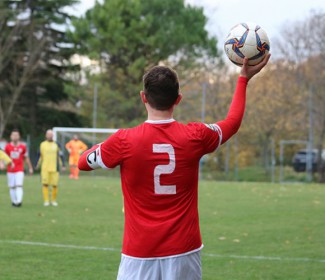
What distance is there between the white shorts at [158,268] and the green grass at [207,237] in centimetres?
435

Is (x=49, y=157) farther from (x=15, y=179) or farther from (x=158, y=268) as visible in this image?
(x=158, y=268)

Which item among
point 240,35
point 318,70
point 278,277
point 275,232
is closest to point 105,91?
point 318,70

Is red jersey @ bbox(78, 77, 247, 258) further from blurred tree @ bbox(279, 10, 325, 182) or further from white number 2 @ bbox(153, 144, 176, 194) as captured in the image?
blurred tree @ bbox(279, 10, 325, 182)

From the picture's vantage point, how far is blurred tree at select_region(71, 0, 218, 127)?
46.9m

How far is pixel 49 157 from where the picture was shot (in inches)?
720

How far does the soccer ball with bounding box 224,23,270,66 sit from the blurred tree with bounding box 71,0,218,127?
40819 mm

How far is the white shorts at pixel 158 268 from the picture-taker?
3.95 m

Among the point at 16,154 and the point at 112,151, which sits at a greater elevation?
the point at 16,154

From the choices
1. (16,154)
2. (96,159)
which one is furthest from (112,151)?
(16,154)

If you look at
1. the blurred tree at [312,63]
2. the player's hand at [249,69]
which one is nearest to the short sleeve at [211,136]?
the player's hand at [249,69]

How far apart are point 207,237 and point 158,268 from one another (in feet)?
26.5

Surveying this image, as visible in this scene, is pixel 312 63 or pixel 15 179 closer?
pixel 15 179

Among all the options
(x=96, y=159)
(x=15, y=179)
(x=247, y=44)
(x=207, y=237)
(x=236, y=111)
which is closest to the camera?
(x=96, y=159)

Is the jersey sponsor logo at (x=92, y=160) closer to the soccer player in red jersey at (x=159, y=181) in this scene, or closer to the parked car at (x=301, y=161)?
the soccer player in red jersey at (x=159, y=181)
